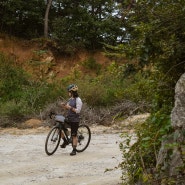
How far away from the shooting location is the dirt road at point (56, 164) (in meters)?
7.25

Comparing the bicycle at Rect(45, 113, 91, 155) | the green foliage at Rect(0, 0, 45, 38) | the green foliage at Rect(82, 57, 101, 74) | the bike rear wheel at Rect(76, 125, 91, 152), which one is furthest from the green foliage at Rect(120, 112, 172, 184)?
the green foliage at Rect(82, 57, 101, 74)

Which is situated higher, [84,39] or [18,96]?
[84,39]

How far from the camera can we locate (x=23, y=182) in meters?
7.15

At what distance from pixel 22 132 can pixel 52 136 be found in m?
6.30

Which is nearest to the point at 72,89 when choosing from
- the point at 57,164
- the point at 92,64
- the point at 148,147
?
the point at 57,164

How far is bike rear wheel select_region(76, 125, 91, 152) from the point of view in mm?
10711

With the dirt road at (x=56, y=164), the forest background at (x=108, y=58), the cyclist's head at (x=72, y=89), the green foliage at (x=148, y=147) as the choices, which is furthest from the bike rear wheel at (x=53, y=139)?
the green foliage at (x=148, y=147)

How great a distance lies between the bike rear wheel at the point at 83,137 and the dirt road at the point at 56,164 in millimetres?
230

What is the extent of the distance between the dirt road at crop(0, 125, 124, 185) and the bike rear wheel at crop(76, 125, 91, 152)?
230 mm

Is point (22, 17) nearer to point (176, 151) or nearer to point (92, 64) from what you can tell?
point (92, 64)

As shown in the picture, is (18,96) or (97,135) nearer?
(97,135)

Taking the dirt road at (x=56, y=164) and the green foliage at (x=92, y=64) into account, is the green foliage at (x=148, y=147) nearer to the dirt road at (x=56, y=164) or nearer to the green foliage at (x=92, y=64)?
the dirt road at (x=56, y=164)

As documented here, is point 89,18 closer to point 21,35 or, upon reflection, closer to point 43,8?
point 43,8

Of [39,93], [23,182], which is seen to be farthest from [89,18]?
[23,182]
